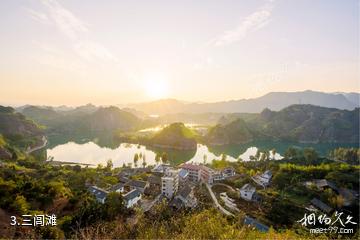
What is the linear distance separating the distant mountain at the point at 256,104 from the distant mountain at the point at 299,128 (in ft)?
334

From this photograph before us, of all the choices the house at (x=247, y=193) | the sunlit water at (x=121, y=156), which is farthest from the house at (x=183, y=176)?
the sunlit water at (x=121, y=156)

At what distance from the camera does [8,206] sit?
27.0 feet

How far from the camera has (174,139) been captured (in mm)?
48531

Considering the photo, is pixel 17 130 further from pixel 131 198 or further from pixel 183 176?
pixel 131 198

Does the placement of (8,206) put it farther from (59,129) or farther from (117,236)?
(59,129)

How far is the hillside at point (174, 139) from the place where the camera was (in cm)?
4752

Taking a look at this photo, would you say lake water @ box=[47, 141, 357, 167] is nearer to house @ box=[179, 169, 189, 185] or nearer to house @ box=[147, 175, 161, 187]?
house @ box=[179, 169, 189, 185]

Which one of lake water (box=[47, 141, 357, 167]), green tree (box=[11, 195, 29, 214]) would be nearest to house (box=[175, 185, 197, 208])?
green tree (box=[11, 195, 29, 214])

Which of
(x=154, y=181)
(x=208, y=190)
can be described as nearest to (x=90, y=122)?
(x=154, y=181)

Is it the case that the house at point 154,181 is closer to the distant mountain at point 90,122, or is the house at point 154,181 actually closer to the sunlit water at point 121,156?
the sunlit water at point 121,156

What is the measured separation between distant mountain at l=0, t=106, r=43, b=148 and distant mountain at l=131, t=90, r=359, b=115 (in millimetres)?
129374

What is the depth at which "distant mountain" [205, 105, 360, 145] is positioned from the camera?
187 feet

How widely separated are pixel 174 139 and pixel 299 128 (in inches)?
1451

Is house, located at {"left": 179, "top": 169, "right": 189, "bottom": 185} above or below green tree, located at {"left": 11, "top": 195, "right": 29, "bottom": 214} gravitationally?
below
